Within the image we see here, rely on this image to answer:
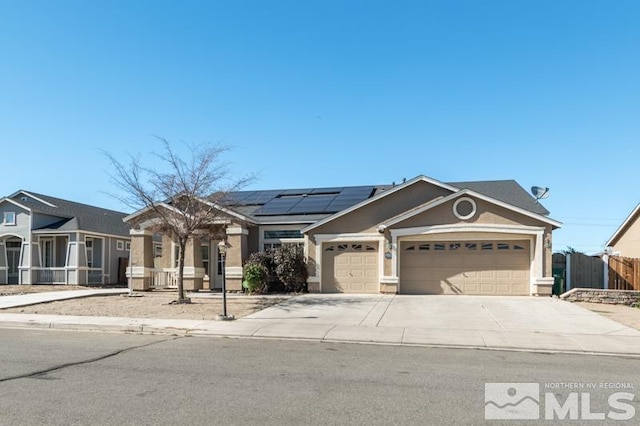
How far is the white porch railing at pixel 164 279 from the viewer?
79.6 ft

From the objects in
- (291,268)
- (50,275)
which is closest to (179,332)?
(291,268)

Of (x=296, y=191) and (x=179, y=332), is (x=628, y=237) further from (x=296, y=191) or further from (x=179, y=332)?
(x=179, y=332)

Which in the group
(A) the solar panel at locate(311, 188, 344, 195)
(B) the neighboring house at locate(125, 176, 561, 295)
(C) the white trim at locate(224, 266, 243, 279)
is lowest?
(C) the white trim at locate(224, 266, 243, 279)

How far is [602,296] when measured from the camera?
18.4 meters

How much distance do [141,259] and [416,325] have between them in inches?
579

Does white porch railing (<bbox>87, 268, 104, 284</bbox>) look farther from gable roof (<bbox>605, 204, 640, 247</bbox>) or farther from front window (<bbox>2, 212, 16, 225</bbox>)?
gable roof (<bbox>605, 204, 640, 247</bbox>)

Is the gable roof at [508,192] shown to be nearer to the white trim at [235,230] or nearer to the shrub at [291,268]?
the shrub at [291,268]

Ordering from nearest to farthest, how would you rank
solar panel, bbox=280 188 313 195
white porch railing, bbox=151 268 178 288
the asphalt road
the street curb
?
the asphalt road
the street curb
white porch railing, bbox=151 268 178 288
solar panel, bbox=280 188 313 195

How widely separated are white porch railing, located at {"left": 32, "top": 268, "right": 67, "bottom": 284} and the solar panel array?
33.7 feet

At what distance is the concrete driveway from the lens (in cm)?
1117

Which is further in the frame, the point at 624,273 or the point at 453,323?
the point at 624,273

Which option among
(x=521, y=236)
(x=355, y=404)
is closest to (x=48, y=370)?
(x=355, y=404)

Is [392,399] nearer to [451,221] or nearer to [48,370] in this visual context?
[48,370]

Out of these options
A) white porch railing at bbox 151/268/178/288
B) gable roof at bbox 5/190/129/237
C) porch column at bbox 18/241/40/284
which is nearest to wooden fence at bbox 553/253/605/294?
white porch railing at bbox 151/268/178/288
